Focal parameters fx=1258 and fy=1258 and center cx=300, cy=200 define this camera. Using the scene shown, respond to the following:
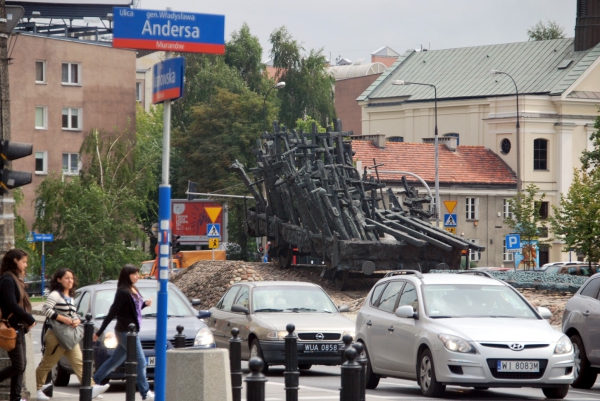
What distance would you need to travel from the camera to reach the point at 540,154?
78.5m

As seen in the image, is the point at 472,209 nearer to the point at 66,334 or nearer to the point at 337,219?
the point at 337,219

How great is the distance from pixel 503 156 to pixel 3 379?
67.4 m

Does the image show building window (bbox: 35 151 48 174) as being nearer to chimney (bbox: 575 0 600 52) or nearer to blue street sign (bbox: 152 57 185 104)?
chimney (bbox: 575 0 600 52)

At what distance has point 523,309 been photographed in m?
15.8

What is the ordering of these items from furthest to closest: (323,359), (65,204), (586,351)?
(65,204) < (323,359) < (586,351)

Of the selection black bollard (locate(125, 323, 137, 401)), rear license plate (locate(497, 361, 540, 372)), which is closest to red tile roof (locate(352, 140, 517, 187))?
rear license plate (locate(497, 361, 540, 372))

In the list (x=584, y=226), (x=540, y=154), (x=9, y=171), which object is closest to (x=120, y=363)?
(x=9, y=171)

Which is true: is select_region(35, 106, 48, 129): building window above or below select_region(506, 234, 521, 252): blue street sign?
above

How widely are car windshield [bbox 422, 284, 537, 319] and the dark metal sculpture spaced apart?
19790 millimetres

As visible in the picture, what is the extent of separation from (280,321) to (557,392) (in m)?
5.33

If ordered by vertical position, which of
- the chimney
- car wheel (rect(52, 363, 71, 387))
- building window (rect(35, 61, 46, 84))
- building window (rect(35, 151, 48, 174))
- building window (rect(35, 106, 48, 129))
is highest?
the chimney

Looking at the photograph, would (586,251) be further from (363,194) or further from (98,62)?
(98,62)

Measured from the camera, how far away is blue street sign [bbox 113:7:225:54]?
10.1 meters

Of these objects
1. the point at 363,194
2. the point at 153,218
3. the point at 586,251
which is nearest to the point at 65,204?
the point at 363,194
